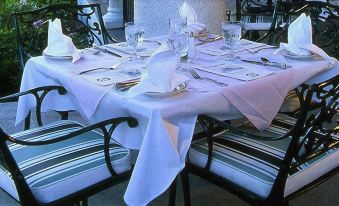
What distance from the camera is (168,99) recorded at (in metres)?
1.51

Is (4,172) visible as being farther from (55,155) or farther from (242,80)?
(242,80)

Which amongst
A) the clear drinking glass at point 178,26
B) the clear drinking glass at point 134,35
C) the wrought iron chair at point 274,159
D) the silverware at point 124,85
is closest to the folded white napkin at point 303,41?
the wrought iron chair at point 274,159

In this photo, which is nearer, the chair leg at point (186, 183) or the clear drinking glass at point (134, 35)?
the chair leg at point (186, 183)

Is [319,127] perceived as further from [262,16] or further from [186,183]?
[262,16]

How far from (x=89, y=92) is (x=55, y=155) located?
27 centimetres

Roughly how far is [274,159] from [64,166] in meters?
0.76

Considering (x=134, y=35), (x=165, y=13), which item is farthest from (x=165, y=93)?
(x=165, y=13)

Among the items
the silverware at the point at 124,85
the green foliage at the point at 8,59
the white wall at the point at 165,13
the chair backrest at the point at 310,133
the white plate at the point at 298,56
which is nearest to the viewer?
the chair backrest at the point at 310,133

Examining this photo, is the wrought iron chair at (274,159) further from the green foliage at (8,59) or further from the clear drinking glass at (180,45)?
the green foliage at (8,59)

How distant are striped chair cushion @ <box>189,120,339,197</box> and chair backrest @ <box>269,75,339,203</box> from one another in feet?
0.11

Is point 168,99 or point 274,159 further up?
point 168,99

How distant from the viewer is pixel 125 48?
2.28 m

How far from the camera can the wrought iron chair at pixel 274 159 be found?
1.49 m

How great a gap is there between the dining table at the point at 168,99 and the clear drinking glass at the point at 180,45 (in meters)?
0.04
